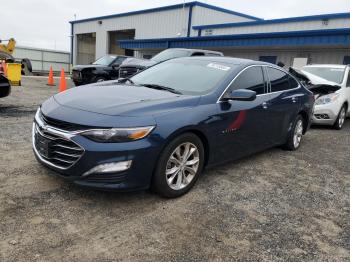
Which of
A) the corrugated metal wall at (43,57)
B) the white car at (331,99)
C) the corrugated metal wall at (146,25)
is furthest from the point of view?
the corrugated metal wall at (43,57)

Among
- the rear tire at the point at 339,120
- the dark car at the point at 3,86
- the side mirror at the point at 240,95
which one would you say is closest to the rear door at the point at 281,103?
the side mirror at the point at 240,95

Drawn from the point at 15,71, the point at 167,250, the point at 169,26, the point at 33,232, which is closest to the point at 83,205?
the point at 33,232

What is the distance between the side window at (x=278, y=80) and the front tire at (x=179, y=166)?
6.54 ft

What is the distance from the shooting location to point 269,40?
50.9 ft

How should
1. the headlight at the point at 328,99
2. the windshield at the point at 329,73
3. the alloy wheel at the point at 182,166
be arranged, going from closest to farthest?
the alloy wheel at the point at 182,166 < the headlight at the point at 328,99 < the windshield at the point at 329,73

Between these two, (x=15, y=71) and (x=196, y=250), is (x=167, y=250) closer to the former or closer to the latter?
(x=196, y=250)

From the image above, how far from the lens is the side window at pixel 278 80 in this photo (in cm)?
505

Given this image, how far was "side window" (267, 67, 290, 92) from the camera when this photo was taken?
505 cm

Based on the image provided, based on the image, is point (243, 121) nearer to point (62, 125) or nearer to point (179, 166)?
point (179, 166)

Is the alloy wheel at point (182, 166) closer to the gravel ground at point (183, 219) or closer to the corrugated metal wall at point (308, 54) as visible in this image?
the gravel ground at point (183, 219)

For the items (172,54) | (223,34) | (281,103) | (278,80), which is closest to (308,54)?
(223,34)

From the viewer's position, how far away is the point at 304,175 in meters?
4.73

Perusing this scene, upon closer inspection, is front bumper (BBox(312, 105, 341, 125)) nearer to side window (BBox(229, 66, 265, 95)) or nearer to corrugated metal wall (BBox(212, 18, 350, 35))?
side window (BBox(229, 66, 265, 95))

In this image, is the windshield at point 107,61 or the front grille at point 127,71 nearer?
the front grille at point 127,71
